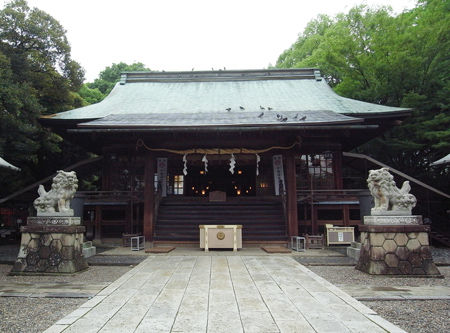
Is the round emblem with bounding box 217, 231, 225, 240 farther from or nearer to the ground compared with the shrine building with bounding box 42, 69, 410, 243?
nearer to the ground

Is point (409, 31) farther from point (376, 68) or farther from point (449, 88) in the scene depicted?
point (449, 88)

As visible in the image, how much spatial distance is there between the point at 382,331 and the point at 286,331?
1109mm

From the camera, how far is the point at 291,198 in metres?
11.4

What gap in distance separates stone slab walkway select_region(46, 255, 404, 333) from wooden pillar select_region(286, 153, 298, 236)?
4.51 metres

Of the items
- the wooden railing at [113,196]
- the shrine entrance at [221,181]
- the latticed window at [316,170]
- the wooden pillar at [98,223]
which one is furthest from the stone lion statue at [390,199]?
the shrine entrance at [221,181]

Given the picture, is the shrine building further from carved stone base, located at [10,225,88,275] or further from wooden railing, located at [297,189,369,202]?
carved stone base, located at [10,225,88,275]

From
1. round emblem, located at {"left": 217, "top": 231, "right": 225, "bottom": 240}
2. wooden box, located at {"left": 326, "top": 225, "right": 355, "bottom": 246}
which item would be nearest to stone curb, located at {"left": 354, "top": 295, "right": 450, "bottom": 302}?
round emblem, located at {"left": 217, "top": 231, "right": 225, "bottom": 240}

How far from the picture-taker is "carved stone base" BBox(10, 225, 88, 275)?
22.5 feet

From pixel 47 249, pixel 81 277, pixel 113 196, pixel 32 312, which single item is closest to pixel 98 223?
pixel 113 196

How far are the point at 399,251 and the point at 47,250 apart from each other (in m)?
7.98

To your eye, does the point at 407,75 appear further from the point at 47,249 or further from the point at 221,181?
the point at 47,249

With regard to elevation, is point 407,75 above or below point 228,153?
above

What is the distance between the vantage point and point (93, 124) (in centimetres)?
1063

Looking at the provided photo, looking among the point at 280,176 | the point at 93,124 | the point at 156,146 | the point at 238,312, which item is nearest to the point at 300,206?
the point at 280,176
